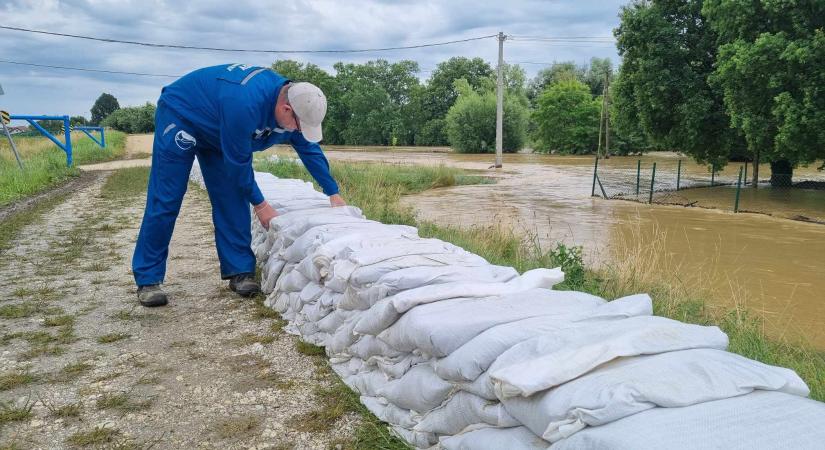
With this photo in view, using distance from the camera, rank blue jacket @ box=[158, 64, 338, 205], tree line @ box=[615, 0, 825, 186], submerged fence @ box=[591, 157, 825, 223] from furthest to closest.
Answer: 1. submerged fence @ box=[591, 157, 825, 223]
2. tree line @ box=[615, 0, 825, 186]
3. blue jacket @ box=[158, 64, 338, 205]

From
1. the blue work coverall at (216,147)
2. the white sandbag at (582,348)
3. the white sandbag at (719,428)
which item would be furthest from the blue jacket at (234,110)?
the white sandbag at (719,428)

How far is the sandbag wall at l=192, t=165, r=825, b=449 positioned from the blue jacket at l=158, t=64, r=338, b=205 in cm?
71

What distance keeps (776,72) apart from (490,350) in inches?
519

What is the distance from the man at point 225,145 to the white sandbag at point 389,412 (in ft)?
5.67

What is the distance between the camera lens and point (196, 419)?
8.04ft

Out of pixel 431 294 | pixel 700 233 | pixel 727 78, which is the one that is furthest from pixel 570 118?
pixel 431 294

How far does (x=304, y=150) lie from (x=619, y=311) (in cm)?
273

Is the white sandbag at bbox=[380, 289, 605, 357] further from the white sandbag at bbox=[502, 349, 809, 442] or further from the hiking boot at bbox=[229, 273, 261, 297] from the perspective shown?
the hiking boot at bbox=[229, 273, 261, 297]

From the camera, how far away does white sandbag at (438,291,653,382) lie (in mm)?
1799

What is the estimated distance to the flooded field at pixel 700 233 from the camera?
577 cm

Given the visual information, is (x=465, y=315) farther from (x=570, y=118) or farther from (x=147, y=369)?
(x=570, y=118)

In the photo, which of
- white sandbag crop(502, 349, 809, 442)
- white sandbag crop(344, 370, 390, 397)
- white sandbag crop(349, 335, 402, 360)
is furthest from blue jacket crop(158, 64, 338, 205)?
white sandbag crop(502, 349, 809, 442)

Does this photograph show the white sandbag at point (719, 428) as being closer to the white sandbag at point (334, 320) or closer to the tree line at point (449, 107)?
the white sandbag at point (334, 320)

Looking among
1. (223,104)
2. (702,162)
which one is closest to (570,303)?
(223,104)
